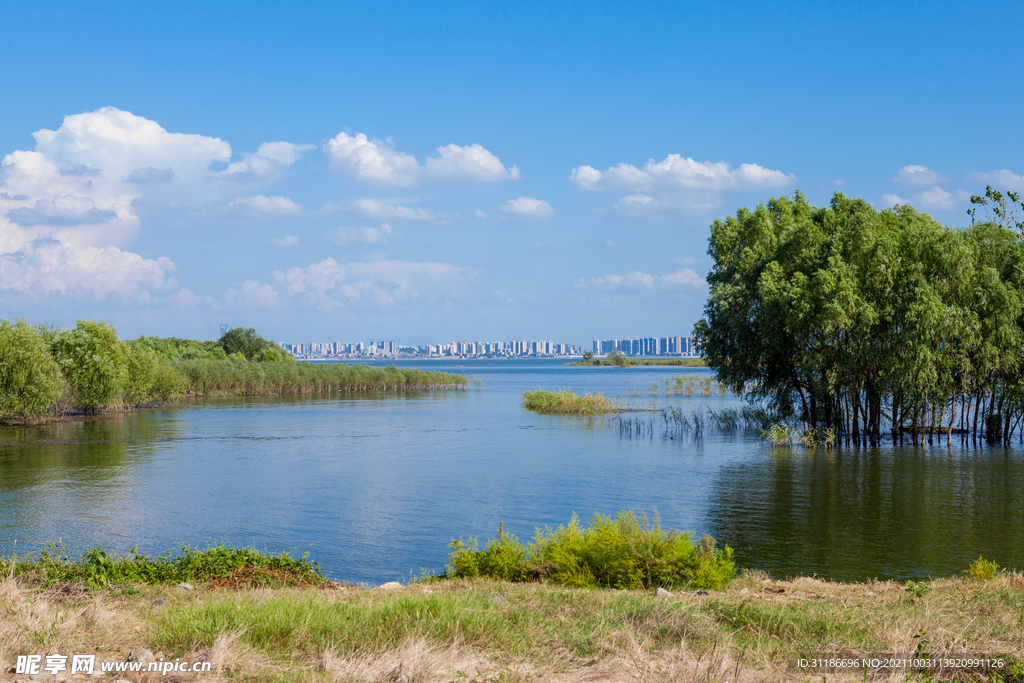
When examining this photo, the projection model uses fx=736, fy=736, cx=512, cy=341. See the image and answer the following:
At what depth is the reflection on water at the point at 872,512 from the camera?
58.8 feet

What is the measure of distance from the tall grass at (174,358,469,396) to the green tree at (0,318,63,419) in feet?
107

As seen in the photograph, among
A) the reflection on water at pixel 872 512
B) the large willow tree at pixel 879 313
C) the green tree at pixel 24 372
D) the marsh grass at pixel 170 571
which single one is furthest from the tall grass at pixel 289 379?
the marsh grass at pixel 170 571

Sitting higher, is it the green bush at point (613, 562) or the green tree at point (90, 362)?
the green tree at point (90, 362)

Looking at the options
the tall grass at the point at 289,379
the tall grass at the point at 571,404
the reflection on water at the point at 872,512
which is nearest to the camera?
the reflection on water at the point at 872,512

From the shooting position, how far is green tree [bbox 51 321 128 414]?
56438 mm

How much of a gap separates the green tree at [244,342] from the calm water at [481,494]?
97275mm

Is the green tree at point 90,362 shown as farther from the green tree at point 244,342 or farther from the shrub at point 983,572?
the green tree at point 244,342

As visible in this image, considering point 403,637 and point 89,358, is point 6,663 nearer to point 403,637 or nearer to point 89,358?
point 403,637

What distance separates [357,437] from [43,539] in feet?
87.8

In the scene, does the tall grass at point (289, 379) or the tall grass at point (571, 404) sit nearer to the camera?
the tall grass at point (571, 404)

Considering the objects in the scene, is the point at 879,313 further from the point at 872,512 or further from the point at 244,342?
the point at 244,342

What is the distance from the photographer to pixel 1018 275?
3531 cm

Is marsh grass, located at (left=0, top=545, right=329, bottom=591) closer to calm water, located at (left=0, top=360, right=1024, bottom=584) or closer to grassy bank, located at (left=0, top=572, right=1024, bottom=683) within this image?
grassy bank, located at (left=0, top=572, right=1024, bottom=683)

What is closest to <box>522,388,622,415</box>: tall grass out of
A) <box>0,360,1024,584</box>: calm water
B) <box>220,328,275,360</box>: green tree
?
<box>0,360,1024,584</box>: calm water
